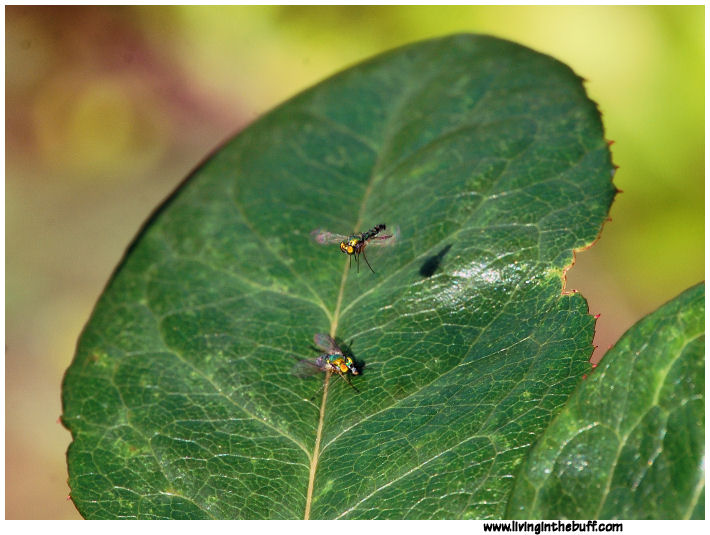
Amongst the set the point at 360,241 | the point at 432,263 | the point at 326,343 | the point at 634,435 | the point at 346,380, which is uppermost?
the point at 360,241

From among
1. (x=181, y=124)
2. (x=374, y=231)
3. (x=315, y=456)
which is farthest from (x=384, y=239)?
(x=181, y=124)

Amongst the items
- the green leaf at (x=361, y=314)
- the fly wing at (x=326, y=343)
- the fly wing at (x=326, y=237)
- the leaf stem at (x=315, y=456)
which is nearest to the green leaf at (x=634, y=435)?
the green leaf at (x=361, y=314)

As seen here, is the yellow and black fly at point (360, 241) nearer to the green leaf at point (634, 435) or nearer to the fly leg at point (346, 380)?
the fly leg at point (346, 380)

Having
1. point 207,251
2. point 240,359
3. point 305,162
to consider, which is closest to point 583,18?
point 305,162

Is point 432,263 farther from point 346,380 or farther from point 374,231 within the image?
point 346,380

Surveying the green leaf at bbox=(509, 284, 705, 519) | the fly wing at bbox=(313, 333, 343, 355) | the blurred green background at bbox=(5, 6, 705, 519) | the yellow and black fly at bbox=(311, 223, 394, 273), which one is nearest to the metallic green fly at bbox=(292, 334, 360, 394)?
the fly wing at bbox=(313, 333, 343, 355)
